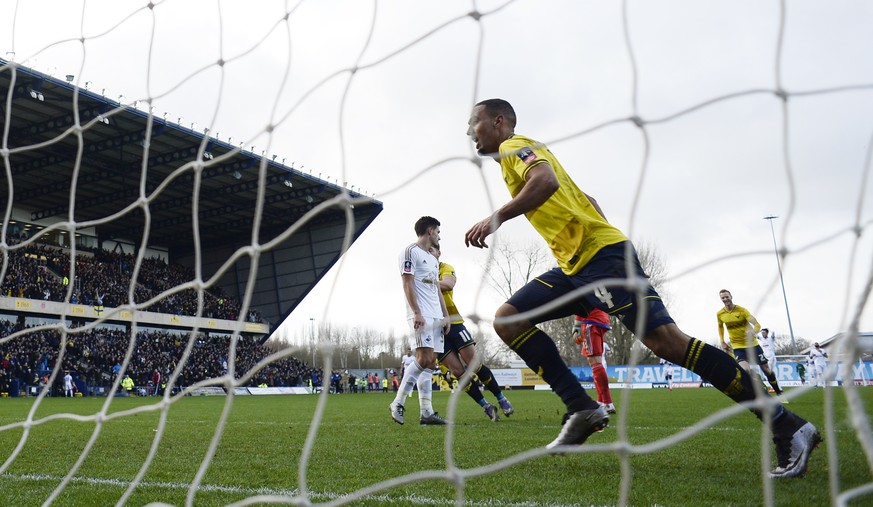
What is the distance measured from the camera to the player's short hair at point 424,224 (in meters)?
6.29

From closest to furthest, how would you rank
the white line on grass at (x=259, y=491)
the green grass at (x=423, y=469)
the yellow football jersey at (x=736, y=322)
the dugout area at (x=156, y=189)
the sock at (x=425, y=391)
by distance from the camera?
the white line on grass at (x=259, y=491) → the green grass at (x=423, y=469) → the sock at (x=425, y=391) → the yellow football jersey at (x=736, y=322) → the dugout area at (x=156, y=189)

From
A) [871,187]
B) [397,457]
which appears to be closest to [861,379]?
[397,457]

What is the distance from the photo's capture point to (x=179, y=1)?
386cm

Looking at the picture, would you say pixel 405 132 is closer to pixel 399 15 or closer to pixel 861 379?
pixel 399 15

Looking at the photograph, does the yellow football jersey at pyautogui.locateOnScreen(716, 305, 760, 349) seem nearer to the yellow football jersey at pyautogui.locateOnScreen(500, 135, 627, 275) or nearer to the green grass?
the green grass

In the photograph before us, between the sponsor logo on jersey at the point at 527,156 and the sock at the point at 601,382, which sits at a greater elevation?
the sponsor logo on jersey at the point at 527,156

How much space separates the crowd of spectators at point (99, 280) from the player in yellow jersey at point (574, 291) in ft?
68.8

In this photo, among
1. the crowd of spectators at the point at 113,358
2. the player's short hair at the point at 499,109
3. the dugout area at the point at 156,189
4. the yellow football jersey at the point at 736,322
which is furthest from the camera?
the crowd of spectators at the point at 113,358

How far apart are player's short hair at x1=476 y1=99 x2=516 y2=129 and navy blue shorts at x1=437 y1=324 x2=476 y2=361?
400 centimetres

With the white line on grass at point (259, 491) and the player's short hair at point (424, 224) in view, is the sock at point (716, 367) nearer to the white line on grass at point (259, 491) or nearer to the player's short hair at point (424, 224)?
the white line on grass at point (259, 491)

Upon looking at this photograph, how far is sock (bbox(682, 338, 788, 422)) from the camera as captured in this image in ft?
9.61

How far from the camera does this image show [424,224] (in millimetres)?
6320

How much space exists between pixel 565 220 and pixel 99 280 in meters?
30.0

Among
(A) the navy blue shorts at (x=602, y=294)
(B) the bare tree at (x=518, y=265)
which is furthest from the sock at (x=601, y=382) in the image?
(A) the navy blue shorts at (x=602, y=294)
